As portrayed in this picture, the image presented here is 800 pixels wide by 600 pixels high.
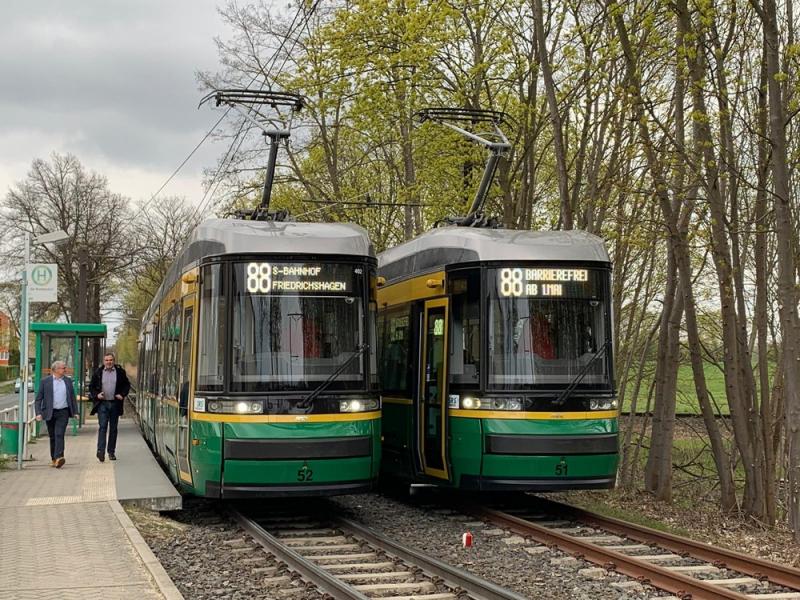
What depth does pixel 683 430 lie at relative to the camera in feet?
96.7

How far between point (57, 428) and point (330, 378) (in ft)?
22.0

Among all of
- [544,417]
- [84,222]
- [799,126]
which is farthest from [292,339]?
[84,222]

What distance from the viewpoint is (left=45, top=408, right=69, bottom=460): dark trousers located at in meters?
15.9

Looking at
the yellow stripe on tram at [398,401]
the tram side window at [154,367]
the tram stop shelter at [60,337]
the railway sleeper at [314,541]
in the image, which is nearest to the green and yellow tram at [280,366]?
the railway sleeper at [314,541]

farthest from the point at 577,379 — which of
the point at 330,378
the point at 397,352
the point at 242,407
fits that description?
the point at 242,407

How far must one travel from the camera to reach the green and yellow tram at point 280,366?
35.9ft

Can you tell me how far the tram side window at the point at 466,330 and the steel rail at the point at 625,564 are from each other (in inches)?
64.3

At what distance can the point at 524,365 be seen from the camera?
11.8 m

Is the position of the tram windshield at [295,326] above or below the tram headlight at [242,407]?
above

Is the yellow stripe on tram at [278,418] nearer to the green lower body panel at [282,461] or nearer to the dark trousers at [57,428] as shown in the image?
the green lower body panel at [282,461]

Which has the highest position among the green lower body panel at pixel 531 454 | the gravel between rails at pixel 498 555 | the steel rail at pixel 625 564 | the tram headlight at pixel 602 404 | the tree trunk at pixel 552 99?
the tree trunk at pixel 552 99

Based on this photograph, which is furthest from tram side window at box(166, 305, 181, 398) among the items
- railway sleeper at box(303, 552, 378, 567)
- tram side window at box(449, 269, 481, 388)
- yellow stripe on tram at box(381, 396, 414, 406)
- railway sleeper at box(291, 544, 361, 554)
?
railway sleeper at box(303, 552, 378, 567)

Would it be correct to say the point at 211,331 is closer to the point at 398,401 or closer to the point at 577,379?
the point at 398,401

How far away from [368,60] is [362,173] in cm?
1287
